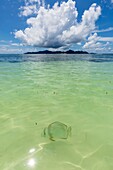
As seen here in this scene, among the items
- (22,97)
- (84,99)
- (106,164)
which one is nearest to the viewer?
(106,164)

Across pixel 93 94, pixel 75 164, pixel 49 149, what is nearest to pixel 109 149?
pixel 75 164

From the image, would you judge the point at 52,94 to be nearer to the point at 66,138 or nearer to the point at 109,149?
the point at 66,138

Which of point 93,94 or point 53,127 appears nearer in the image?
point 53,127

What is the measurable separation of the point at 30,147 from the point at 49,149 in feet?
1.66

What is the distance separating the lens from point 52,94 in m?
9.78

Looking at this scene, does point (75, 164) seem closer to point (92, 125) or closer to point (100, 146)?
point (100, 146)

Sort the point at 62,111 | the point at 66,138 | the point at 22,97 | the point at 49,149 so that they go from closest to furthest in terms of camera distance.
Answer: the point at 49,149, the point at 66,138, the point at 62,111, the point at 22,97

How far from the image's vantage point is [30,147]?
4.58 m

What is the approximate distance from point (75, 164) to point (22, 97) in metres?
5.87

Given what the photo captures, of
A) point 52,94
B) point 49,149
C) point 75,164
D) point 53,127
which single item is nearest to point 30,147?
point 49,149

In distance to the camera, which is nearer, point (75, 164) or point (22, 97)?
point (75, 164)

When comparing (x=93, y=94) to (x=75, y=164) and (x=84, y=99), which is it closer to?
(x=84, y=99)

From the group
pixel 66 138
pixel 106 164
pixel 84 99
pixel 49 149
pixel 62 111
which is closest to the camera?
pixel 106 164

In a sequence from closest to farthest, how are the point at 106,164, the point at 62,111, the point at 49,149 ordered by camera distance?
the point at 106,164
the point at 49,149
the point at 62,111
